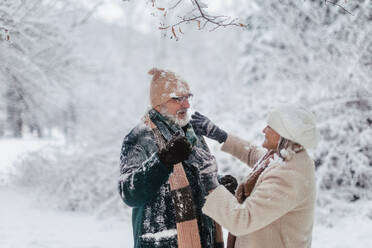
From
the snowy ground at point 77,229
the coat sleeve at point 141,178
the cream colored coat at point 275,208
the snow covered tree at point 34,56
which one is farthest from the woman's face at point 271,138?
the snowy ground at point 77,229

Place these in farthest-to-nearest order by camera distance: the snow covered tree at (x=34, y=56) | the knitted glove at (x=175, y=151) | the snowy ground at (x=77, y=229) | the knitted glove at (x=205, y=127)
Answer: the snowy ground at (x=77, y=229)
the snow covered tree at (x=34, y=56)
the knitted glove at (x=205, y=127)
the knitted glove at (x=175, y=151)

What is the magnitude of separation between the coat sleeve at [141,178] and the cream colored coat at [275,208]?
1.00 ft

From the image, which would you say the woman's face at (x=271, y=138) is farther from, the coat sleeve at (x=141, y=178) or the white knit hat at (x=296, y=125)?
the coat sleeve at (x=141, y=178)

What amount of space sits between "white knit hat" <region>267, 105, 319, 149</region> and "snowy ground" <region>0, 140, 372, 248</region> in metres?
3.56

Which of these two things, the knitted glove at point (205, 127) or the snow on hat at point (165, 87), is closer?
the snow on hat at point (165, 87)

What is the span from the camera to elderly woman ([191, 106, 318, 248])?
1.63 m

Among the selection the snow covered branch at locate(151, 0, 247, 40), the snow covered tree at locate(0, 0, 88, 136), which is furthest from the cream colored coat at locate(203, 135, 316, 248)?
the snow covered tree at locate(0, 0, 88, 136)

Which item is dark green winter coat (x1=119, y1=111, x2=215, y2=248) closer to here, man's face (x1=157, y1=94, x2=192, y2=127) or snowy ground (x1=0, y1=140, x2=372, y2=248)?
man's face (x1=157, y1=94, x2=192, y2=127)

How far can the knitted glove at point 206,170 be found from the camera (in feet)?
7.06

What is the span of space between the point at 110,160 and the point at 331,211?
14.3 ft

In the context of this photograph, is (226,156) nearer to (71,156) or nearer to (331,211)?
(331,211)

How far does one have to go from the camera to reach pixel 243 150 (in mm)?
2471

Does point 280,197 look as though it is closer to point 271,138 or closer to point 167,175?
point 271,138

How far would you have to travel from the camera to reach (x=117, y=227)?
20.4 ft
